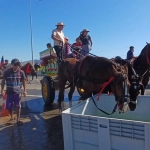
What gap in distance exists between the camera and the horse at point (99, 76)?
347cm

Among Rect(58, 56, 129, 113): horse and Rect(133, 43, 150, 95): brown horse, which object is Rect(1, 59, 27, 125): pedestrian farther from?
Rect(133, 43, 150, 95): brown horse

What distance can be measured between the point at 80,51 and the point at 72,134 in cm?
466

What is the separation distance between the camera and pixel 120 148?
2559mm

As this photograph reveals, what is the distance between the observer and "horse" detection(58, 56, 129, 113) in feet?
11.4

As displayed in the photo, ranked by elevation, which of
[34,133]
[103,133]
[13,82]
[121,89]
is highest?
[13,82]

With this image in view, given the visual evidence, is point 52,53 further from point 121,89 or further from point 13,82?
point 121,89

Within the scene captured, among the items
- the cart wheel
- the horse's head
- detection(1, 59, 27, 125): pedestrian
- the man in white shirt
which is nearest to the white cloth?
the man in white shirt

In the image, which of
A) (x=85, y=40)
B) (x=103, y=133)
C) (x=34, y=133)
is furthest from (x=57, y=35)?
(x=103, y=133)

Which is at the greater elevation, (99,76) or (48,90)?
(99,76)

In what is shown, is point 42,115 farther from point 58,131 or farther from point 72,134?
point 72,134

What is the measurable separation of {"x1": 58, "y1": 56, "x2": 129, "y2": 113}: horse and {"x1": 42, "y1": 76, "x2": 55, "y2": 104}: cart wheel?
1609 mm

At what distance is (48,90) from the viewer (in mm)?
7551

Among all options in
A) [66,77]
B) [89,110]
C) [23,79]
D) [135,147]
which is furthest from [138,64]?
[135,147]

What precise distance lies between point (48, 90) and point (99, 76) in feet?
11.5
